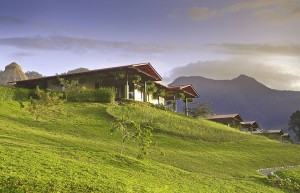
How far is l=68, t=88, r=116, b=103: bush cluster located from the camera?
176 feet

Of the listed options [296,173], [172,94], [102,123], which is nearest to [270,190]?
[296,173]

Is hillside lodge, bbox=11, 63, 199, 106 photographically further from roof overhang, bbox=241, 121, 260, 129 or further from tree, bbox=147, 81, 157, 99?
roof overhang, bbox=241, 121, 260, 129

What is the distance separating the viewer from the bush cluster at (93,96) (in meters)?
53.6

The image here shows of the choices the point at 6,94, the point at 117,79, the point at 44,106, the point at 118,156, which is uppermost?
the point at 117,79

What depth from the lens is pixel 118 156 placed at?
80.7ft

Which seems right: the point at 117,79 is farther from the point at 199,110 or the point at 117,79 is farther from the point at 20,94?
the point at 20,94

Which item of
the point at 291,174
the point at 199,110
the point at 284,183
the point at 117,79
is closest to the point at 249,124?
the point at 199,110

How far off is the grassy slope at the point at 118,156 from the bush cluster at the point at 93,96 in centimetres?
290

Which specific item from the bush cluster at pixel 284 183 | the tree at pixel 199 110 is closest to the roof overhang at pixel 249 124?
the tree at pixel 199 110

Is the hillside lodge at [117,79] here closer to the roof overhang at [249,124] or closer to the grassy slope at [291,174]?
the grassy slope at [291,174]

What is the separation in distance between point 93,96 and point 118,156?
30062mm

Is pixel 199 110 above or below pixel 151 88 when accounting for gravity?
below

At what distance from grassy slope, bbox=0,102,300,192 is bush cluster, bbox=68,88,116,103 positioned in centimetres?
290

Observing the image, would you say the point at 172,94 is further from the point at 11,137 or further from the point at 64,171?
the point at 64,171
